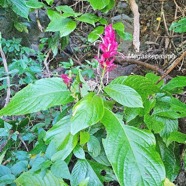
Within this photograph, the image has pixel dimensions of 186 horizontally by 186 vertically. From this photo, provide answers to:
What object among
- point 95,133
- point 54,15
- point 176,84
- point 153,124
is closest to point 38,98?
point 95,133

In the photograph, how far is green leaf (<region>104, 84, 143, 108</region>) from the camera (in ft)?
2.55

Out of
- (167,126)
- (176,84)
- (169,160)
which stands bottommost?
(169,160)

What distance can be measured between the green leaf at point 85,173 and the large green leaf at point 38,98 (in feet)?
0.67

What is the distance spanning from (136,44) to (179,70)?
1.78 ft

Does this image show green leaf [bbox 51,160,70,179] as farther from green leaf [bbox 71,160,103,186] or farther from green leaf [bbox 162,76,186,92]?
green leaf [bbox 162,76,186,92]

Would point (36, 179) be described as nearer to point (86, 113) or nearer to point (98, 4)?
point (86, 113)

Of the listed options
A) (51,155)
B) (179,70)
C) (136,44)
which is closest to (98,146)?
(51,155)

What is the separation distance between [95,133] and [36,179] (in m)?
0.22

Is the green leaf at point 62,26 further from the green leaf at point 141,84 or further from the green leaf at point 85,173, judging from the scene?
the green leaf at point 85,173

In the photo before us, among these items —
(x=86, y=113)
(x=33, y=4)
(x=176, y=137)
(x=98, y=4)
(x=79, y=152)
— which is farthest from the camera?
(x=33, y=4)

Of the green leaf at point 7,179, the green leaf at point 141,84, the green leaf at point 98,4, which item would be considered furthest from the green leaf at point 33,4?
the green leaf at point 7,179

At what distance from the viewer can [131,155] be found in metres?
0.76

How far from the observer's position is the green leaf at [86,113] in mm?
726

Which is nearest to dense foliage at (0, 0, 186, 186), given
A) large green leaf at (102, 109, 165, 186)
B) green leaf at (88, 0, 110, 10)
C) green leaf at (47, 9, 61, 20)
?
large green leaf at (102, 109, 165, 186)
